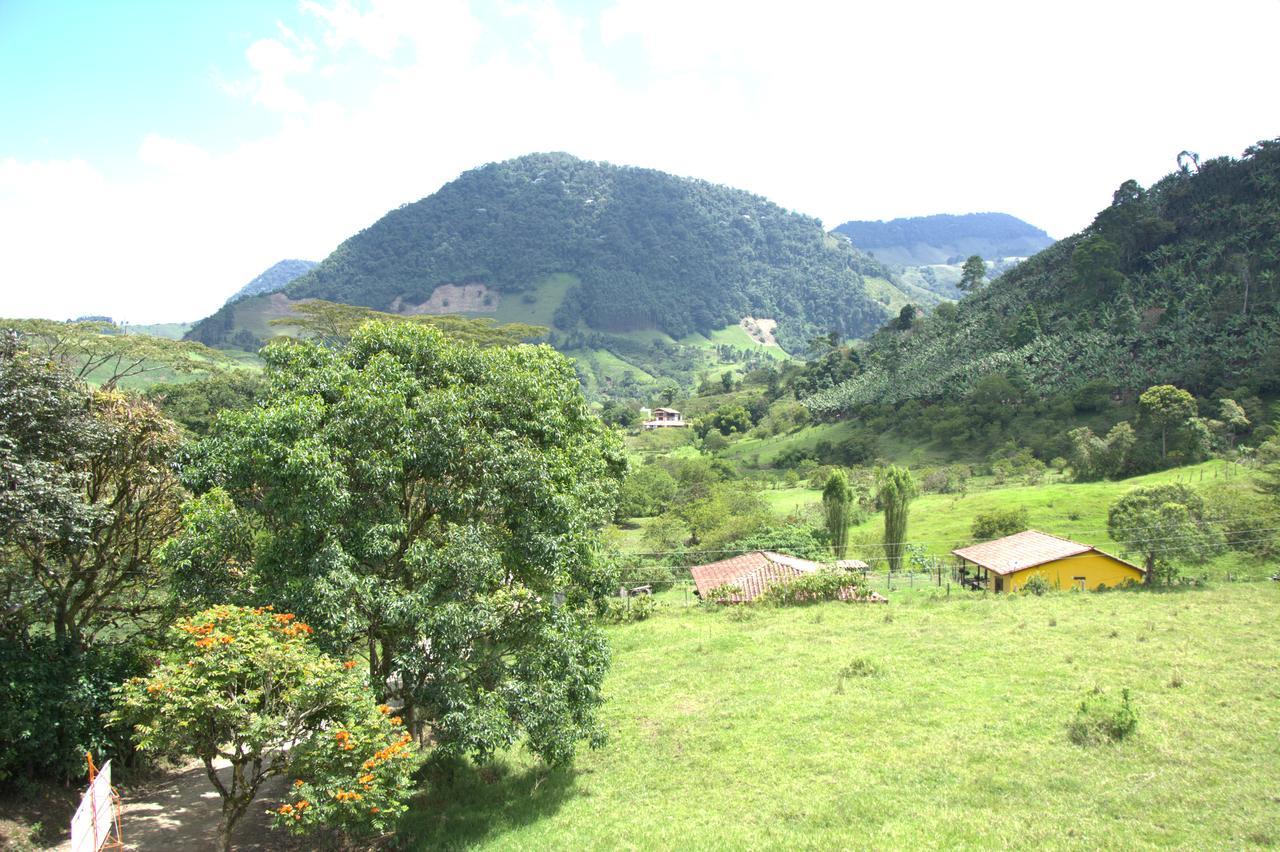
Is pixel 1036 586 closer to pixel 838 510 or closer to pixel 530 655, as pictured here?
pixel 838 510

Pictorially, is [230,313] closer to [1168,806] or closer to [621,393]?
[621,393]

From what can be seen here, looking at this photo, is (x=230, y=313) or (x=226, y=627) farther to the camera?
(x=230, y=313)

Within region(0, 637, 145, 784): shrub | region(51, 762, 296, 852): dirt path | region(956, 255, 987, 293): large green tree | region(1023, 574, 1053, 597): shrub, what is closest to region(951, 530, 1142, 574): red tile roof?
region(1023, 574, 1053, 597): shrub

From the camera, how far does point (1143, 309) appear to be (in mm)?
74875

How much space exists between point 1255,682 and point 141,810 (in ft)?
77.0

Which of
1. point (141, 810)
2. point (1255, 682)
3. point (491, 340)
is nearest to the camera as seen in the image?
point (141, 810)

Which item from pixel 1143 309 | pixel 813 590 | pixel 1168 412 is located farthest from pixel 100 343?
pixel 1143 309

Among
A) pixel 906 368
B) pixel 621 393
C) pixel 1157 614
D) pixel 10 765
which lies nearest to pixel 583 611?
pixel 10 765

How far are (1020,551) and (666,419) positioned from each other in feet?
319

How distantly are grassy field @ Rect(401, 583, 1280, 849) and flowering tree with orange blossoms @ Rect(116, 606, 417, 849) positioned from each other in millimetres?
3509

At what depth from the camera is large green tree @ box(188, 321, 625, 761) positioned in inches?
477

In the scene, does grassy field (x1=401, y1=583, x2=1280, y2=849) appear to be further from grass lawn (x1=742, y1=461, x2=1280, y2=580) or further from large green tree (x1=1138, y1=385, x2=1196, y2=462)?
large green tree (x1=1138, y1=385, x2=1196, y2=462)

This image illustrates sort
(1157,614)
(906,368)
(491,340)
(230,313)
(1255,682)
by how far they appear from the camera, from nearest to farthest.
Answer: (1255,682) → (1157,614) → (491,340) → (906,368) → (230,313)

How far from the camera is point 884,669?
20016 millimetres
